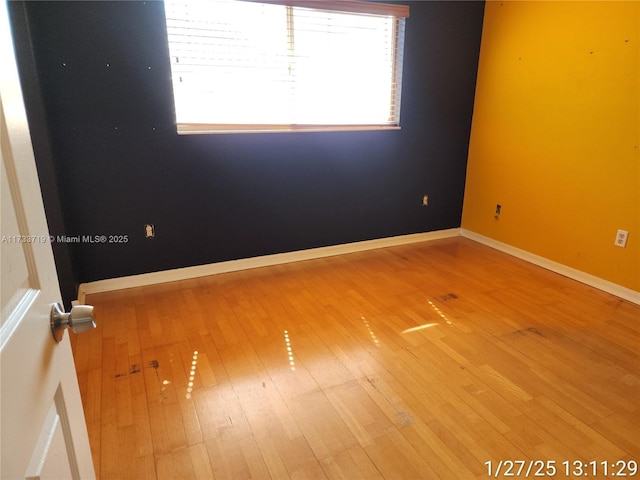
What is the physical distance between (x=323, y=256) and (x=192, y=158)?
133 cm

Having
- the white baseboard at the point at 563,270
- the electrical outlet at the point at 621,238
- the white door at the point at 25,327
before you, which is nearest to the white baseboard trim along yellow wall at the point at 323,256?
the white baseboard at the point at 563,270

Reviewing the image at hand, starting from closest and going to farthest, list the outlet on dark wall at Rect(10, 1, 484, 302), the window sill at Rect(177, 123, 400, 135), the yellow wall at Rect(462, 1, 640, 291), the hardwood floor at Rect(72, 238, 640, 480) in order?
1. the hardwood floor at Rect(72, 238, 640, 480)
2. the outlet on dark wall at Rect(10, 1, 484, 302)
3. the yellow wall at Rect(462, 1, 640, 291)
4. the window sill at Rect(177, 123, 400, 135)

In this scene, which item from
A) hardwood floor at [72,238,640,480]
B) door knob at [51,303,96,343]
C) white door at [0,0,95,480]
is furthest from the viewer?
hardwood floor at [72,238,640,480]

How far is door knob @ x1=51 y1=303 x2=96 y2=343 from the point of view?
0.70 meters

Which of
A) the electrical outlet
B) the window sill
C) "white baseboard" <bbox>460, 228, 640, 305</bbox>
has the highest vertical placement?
the window sill

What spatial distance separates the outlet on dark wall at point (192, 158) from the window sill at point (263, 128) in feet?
0.13

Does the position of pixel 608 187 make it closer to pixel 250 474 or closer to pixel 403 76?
pixel 403 76

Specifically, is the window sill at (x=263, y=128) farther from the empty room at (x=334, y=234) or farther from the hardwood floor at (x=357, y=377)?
the hardwood floor at (x=357, y=377)

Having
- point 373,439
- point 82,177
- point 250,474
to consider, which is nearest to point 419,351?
point 373,439

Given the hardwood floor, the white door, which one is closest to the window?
the hardwood floor

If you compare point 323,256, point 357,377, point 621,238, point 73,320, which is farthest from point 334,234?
point 73,320

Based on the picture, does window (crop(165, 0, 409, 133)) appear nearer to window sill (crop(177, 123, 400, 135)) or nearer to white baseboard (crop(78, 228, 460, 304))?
window sill (crop(177, 123, 400, 135))

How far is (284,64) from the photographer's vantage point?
9.95ft

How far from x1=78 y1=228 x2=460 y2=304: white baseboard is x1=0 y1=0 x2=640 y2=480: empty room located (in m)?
0.02
